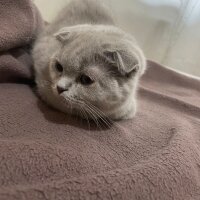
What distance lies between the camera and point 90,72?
107 cm

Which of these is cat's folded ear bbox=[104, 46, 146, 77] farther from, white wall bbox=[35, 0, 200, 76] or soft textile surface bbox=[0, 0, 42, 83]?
white wall bbox=[35, 0, 200, 76]

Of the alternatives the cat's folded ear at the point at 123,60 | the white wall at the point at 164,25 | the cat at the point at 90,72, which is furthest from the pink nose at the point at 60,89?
the white wall at the point at 164,25

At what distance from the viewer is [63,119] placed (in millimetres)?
1117

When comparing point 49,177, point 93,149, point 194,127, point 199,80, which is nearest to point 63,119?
point 93,149

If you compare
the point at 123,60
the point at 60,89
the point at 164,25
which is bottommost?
the point at 164,25

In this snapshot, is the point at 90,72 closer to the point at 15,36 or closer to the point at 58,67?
the point at 58,67

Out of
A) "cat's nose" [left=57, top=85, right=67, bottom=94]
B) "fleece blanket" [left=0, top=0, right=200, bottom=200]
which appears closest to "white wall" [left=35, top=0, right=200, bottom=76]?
"fleece blanket" [left=0, top=0, right=200, bottom=200]

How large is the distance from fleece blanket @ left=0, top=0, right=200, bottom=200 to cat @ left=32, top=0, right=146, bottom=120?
0.05 metres

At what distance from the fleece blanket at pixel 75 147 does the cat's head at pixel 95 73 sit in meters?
0.08

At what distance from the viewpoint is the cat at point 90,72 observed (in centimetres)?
107

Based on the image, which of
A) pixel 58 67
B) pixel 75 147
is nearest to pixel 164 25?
pixel 58 67

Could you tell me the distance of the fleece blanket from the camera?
2.62 ft

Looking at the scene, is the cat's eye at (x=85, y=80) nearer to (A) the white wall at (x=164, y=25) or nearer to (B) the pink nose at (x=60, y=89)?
(B) the pink nose at (x=60, y=89)

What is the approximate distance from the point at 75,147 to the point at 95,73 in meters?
0.23
